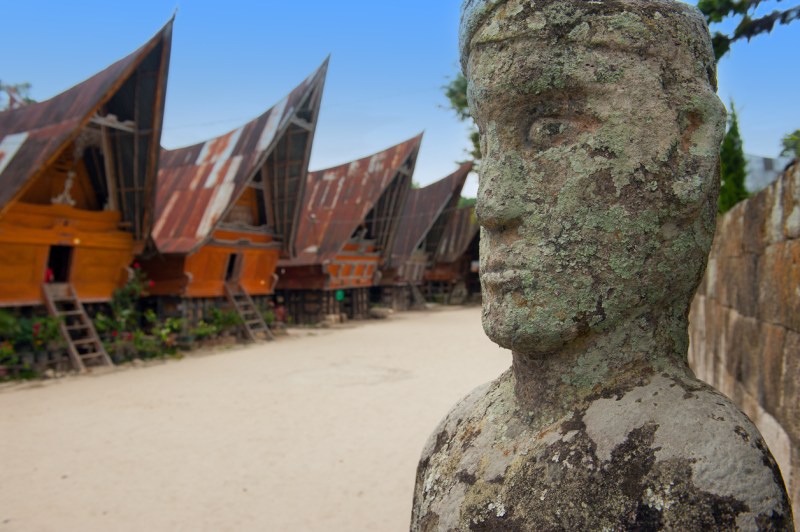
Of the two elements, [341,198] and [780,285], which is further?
[341,198]

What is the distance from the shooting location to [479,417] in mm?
1944

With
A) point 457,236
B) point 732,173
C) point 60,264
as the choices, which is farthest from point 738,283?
point 457,236

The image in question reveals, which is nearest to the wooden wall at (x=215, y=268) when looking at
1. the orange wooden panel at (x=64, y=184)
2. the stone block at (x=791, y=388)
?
the orange wooden panel at (x=64, y=184)

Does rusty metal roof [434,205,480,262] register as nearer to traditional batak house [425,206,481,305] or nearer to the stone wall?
traditional batak house [425,206,481,305]

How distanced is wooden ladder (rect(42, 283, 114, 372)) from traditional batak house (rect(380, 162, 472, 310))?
13.6 metres

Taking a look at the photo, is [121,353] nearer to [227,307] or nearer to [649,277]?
[227,307]

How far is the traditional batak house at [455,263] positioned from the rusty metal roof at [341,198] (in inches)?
300

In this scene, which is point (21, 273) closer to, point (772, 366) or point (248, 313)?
point (248, 313)

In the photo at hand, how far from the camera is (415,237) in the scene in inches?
990

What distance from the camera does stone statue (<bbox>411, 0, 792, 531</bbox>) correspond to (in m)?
1.54

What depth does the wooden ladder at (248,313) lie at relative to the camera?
14.2m

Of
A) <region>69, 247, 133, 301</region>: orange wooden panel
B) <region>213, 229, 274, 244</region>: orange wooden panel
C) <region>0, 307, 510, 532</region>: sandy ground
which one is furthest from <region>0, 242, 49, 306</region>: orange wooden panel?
<region>213, 229, 274, 244</region>: orange wooden panel

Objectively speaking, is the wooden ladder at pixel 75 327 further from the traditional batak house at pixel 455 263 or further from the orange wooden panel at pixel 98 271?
the traditional batak house at pixel 455 263

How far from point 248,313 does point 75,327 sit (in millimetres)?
4680
